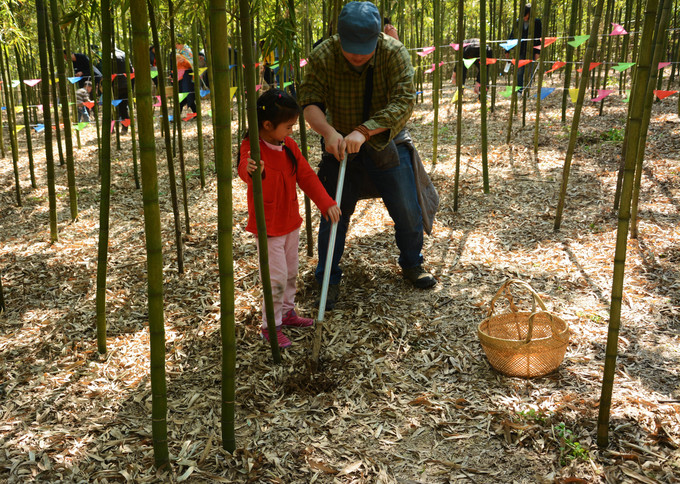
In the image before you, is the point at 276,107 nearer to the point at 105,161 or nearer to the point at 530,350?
the point at 105,161

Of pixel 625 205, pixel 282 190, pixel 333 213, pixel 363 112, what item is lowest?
pixel 333 213

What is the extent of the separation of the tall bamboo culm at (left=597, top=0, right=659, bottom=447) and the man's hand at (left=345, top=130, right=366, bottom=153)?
3.74 ft

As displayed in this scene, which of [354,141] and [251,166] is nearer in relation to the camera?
[251,166]

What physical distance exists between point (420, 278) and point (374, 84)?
113cm

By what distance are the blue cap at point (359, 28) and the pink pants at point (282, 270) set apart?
90cm

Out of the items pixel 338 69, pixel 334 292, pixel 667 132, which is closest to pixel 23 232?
pixel 334 292

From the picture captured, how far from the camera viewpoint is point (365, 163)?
278 centimetres

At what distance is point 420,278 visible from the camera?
3061mm

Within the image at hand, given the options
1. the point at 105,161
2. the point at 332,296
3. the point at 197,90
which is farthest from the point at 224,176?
the point at 197,90

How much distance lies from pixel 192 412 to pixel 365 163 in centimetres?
149

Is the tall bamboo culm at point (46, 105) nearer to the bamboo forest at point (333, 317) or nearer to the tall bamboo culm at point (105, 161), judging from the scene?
the bamboo forest at point (333, 317)

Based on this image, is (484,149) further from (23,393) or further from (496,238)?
(23,393)

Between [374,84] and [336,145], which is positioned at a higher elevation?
[374,84]

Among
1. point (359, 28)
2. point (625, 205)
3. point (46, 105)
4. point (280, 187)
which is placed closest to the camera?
point (625, 205)
